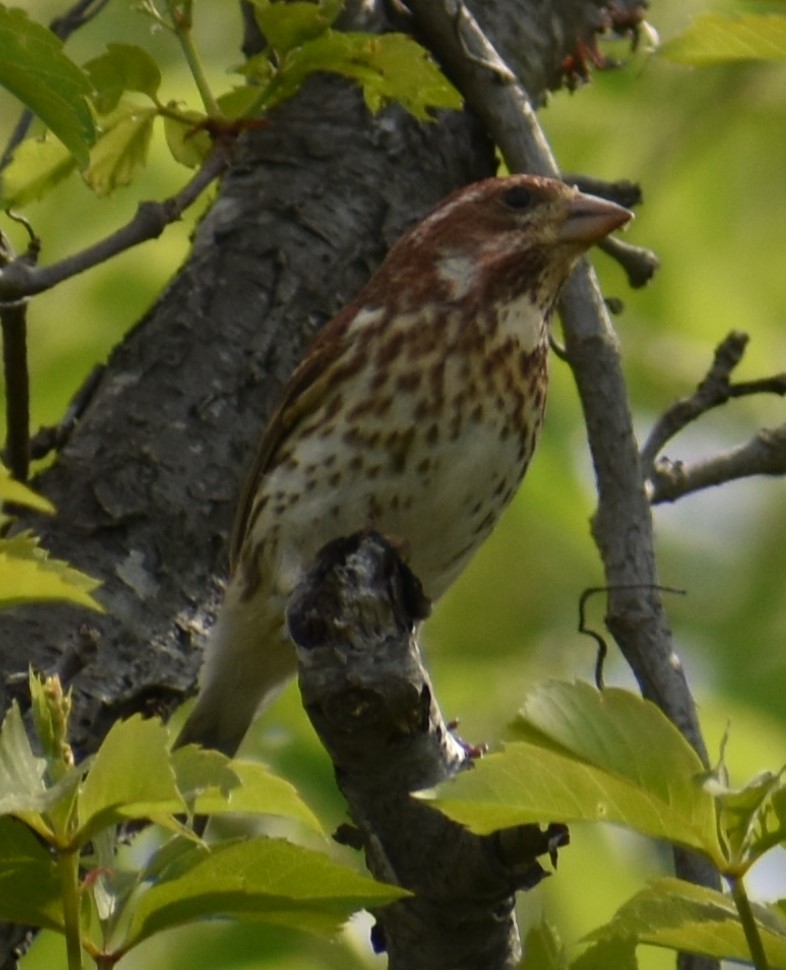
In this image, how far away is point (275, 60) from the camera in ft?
15.7

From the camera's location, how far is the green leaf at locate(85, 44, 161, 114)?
4.45 meters

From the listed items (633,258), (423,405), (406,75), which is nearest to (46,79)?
(406,75)

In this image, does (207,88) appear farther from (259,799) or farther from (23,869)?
(23,869)

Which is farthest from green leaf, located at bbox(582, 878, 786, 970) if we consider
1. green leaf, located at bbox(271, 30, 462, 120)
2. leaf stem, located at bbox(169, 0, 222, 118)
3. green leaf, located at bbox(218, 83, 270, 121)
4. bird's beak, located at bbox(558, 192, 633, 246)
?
bird's beak, located at bbox(558, 192, 633, 246)

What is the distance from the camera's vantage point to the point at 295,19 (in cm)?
435

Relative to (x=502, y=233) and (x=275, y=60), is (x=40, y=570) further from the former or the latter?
(x=502, y=233)

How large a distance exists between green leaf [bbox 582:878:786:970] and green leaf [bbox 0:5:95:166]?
167 cm

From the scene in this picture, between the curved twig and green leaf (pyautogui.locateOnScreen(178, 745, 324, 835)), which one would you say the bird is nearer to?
the curved twig

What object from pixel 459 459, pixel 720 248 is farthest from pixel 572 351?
pixel 720 248

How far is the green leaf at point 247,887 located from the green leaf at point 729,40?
5.77ft

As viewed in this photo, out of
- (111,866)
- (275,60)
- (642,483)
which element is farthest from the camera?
(275,60)

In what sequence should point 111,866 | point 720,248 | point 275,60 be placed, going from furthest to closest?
point 720,248 → point 275,60 → point 111,866

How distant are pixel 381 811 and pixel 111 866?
0.79 meters

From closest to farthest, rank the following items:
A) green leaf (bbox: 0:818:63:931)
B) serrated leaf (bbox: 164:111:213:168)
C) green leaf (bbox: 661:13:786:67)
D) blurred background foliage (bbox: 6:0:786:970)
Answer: green leaf (bbox: 0:818:63:931)
green leaf (bbox: 661:13:786:67)
serrated leaf (bbox: 164:111:213:168)
blurred background foliage (bbox: 6:0:786:970)
